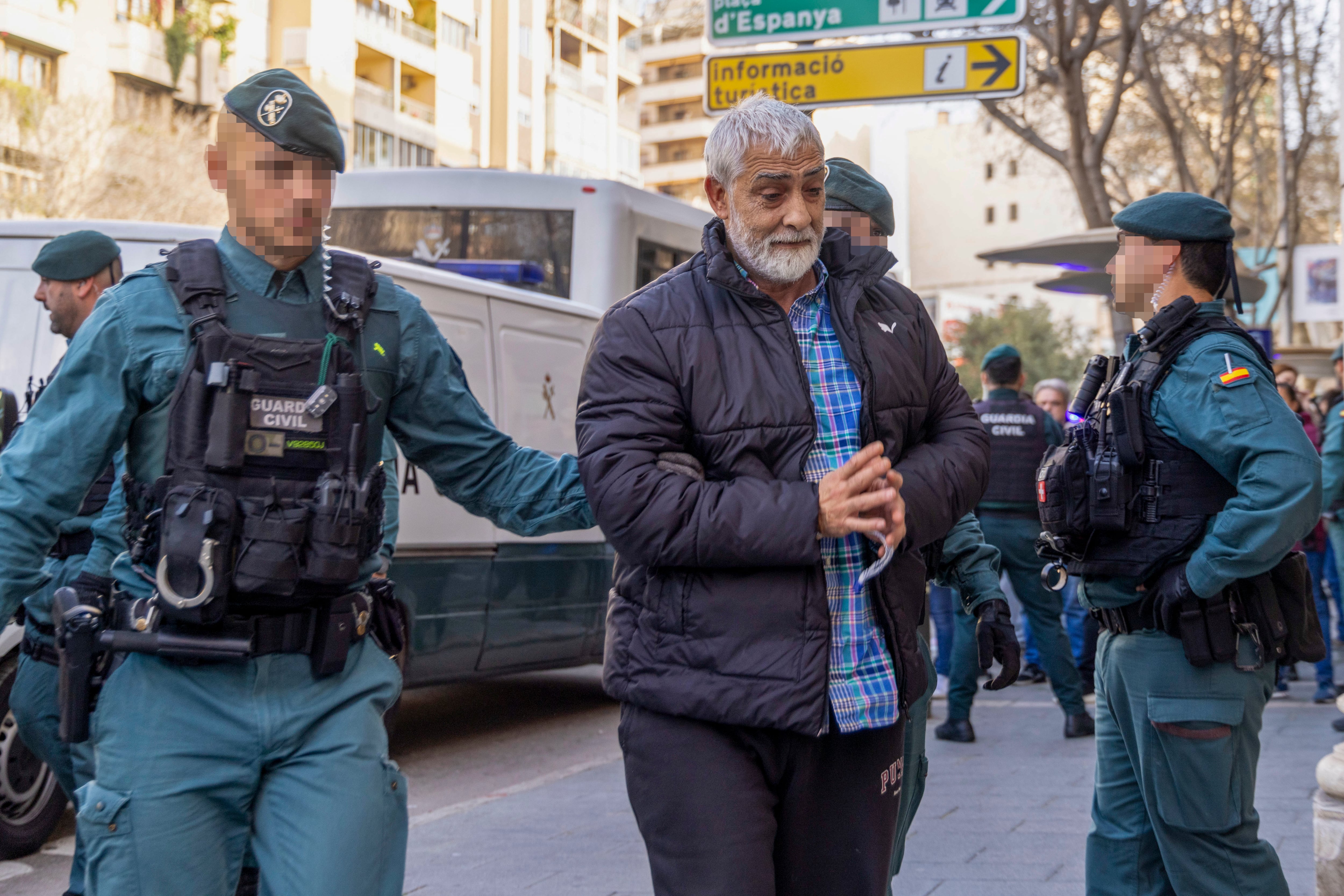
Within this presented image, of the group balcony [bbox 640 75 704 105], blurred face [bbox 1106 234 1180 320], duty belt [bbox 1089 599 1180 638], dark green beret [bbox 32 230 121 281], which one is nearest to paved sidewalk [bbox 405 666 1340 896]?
duty belt [bbox 1089 599 1180 638]

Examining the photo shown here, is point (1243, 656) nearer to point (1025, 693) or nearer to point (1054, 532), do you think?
point (1054, 532)

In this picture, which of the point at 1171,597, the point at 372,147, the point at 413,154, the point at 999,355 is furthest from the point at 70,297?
the point at 413,154

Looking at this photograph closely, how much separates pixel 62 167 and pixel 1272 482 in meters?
24.7

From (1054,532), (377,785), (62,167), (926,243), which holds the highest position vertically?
(926,243)

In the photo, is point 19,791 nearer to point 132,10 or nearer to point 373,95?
point 132,10

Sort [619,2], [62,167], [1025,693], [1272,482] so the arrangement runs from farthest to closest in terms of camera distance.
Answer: [619,2], [62,167], [1025,693], [1272,482]

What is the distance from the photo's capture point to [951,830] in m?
5.35

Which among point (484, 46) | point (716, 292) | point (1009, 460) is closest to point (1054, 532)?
point (716, 292)

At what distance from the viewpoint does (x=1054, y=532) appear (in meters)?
3.54

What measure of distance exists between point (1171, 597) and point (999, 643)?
17.8 inches

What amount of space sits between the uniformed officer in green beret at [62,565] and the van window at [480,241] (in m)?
5.08

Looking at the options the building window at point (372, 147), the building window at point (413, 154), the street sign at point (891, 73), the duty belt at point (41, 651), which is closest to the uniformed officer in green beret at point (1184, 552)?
the duty belt at point (41, 651)

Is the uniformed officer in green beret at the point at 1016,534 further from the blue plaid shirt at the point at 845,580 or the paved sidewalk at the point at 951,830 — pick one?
the blue plaid shirt at the point at 845,580

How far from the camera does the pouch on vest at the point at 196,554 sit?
2334 mm
